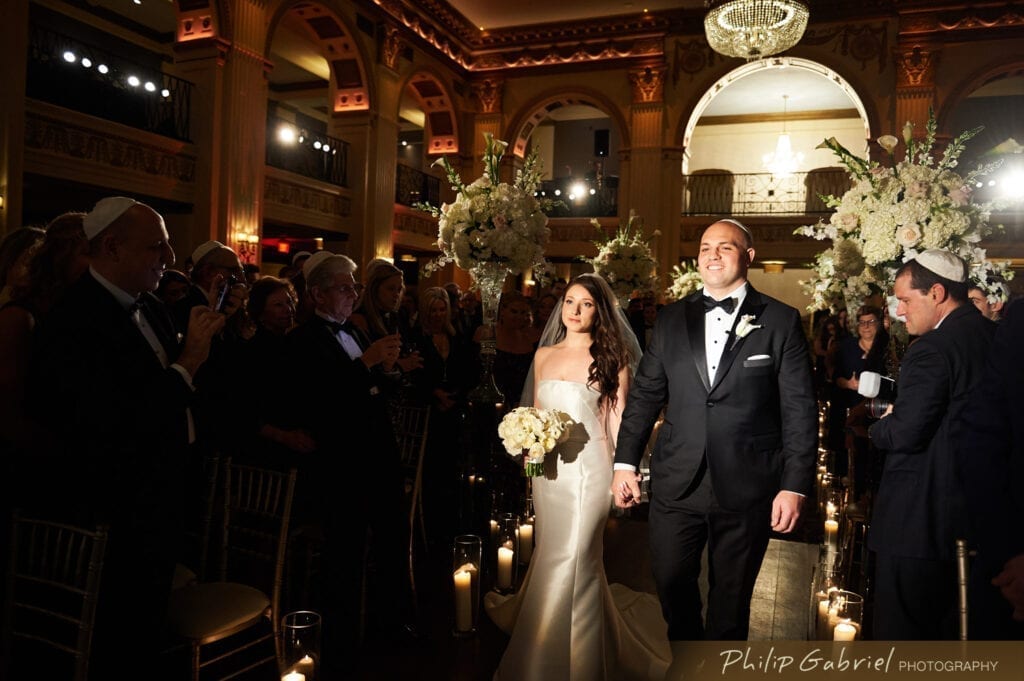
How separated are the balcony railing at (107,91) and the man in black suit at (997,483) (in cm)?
1022

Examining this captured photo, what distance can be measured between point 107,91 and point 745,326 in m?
10.1

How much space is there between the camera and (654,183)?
15320mm

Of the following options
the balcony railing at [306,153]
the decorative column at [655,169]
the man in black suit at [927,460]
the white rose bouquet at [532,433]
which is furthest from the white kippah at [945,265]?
the decorative column at [655,169]

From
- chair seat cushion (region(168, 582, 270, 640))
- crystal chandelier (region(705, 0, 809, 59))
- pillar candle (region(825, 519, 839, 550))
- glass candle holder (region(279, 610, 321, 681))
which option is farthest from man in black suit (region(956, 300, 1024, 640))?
crystal chandelier (region(705, 0, 809, 59))

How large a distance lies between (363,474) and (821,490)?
4.57 metres

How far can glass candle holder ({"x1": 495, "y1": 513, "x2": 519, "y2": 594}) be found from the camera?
394 cm

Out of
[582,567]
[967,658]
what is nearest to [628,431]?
[582,567]

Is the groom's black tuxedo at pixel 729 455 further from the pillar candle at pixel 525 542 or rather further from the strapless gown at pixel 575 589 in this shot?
the pillar candle at pixel 525 542

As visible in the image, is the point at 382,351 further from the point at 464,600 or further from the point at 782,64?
the point at 782,64

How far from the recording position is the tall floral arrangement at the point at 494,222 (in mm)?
4953

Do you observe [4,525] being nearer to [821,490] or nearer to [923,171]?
[923,171]

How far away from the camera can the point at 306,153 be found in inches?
519

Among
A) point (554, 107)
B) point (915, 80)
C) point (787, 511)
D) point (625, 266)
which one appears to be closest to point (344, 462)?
point (787, 511)

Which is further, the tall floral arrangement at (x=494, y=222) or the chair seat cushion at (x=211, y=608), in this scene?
the tall floral arrangement at (x=494, y=222)
